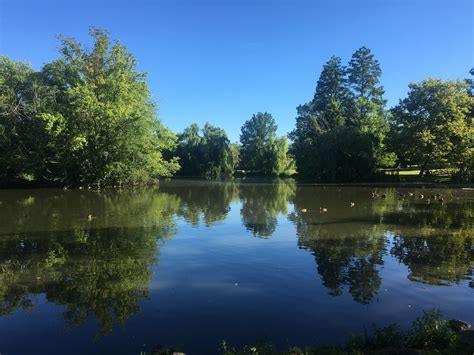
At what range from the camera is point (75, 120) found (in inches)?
1674

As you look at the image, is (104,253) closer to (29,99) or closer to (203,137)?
(29,99)

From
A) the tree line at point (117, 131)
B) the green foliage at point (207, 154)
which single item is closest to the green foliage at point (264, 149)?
the green foliage at point (207, 154)

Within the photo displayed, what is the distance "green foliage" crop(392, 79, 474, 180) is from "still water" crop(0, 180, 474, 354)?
31867 millimetres

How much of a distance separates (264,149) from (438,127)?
187 feet

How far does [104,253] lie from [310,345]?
8703 millimetres

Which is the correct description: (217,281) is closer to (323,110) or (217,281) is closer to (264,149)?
(323,110)

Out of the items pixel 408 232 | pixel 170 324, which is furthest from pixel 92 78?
pixel 170 324

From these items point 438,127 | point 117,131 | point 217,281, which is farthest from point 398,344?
point 438,127

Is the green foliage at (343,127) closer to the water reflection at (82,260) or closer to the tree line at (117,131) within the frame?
the tree line at (117,131)

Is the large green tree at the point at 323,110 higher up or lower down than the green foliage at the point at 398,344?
higher up

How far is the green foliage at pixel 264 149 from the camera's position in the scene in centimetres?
9769

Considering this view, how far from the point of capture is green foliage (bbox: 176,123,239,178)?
94200mm

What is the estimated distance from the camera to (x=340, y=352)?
5531 millimetres

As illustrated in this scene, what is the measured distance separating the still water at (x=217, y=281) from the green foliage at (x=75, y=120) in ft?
79.8
